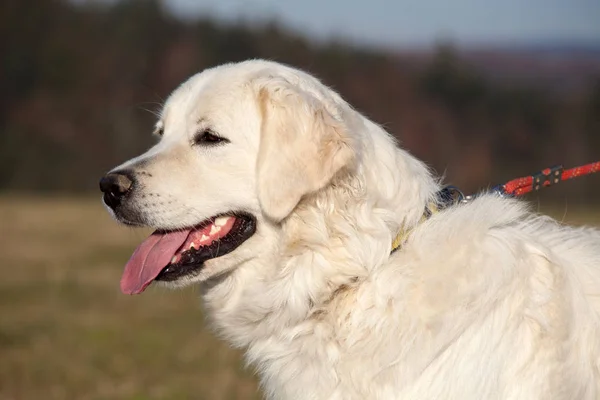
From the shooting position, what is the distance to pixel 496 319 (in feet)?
10.4

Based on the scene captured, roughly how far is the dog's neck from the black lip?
5.3 inches

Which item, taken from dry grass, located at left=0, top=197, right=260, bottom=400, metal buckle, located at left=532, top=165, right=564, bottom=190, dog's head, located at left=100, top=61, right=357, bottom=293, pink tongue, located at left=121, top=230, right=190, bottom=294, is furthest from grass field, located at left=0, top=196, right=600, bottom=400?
pink tongue, located at left=121, top=230, right=190, bottom=294

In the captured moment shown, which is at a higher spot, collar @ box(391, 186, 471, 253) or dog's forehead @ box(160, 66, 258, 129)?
dog's forehead @ box(160, 66, 258, 129)

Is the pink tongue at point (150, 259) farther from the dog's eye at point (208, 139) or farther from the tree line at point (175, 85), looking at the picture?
the tree line at point (175, 85)

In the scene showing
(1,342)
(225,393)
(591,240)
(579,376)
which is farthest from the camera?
(1,342)

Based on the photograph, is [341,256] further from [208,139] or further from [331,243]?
[208,139]

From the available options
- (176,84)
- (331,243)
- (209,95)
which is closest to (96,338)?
(209,95)

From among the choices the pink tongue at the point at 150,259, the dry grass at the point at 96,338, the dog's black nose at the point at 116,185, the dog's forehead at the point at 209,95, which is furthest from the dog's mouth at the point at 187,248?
the dry grass at the point at 96,338

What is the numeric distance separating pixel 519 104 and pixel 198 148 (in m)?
38.2

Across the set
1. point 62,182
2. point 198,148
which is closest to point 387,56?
point 62,182

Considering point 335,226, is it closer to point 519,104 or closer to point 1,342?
point 1,342

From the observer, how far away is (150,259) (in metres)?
3.82

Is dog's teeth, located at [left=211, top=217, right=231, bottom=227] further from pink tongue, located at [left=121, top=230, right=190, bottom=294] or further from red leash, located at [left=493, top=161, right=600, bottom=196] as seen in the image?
red leash, located at [left=493, top=161, right=600, bottom=196]

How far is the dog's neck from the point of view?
341cm
